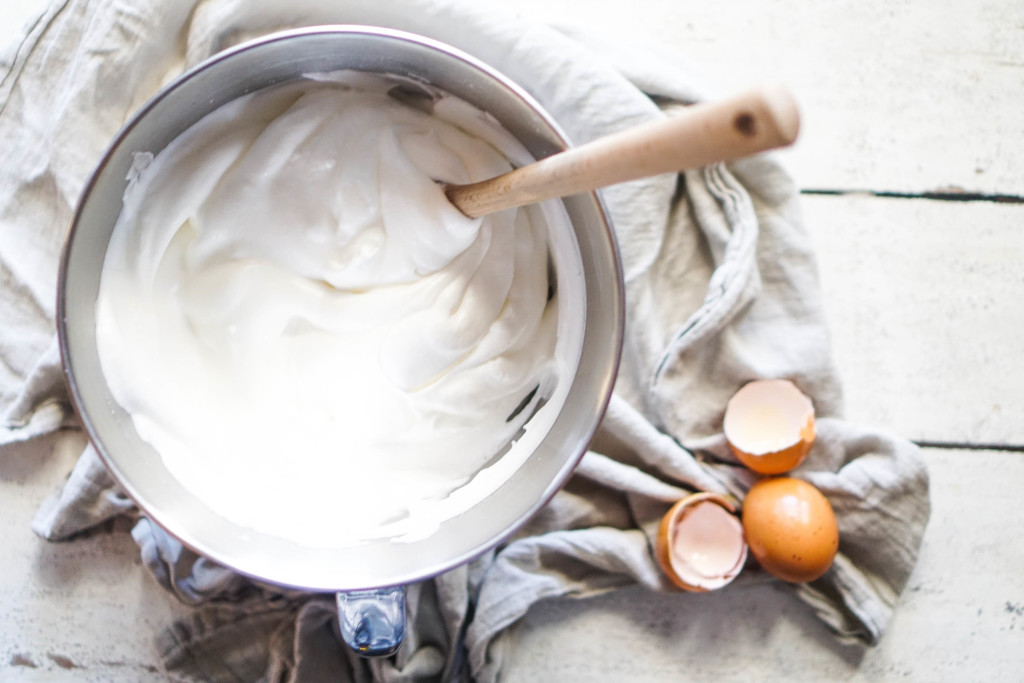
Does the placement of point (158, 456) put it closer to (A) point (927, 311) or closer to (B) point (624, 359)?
(B) point (624, 359)

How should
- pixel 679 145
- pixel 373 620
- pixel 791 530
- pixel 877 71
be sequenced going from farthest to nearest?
pixel 877 71
pixel 791 530
pixel 373 620
pixel 679 145

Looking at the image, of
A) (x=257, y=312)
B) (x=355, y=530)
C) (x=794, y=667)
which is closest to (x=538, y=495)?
(x=355, y=530)

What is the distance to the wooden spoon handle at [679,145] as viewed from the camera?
0.31m

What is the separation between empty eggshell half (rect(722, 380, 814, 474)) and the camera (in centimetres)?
75

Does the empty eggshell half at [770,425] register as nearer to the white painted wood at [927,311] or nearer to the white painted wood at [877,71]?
the white painted wood at [927,311]

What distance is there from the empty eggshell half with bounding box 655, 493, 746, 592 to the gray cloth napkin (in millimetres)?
26

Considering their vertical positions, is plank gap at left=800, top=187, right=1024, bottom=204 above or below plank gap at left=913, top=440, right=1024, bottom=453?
above

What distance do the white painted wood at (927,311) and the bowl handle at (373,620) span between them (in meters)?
0.52

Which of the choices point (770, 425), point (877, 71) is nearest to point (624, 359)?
point (770, 425)

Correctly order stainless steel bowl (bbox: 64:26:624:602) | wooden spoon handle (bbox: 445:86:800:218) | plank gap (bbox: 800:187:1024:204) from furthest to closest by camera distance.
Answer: plank gap (bbox: 800:187:1024:204) < stainless steel bowl (bbox: 64:26:624:602) < wooden spoon handle (bbox: 445:86:800:218)

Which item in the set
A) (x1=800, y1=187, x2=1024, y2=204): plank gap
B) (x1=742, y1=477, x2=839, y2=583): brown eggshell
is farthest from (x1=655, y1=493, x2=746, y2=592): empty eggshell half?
(x1=800, y1=187, x2=1024, y2=204): plank gap

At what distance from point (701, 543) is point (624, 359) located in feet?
0.64

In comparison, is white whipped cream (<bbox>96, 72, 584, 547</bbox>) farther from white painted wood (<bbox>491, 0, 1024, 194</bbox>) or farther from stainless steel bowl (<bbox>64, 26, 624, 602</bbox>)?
white painted wood (<bbox>491, 0, 1024, 194</bbox>)

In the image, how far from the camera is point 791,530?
0.73m
